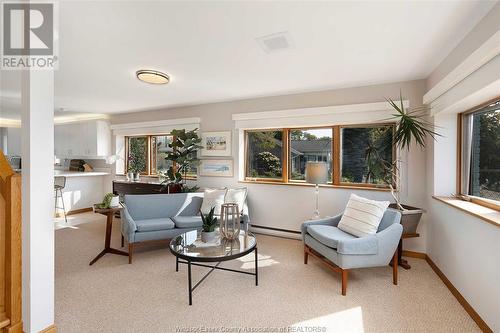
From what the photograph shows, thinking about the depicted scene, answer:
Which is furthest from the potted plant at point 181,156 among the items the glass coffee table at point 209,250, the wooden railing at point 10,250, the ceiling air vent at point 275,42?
the wooden railing at point 10,250

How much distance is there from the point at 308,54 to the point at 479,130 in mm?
1891

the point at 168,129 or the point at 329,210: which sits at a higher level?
the point at 168,129

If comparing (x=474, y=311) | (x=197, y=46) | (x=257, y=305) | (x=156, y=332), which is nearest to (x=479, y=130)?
(x=474, y=311)

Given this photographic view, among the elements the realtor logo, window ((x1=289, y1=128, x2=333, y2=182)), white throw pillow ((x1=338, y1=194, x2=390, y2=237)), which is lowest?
white throw pillow ((x1=338, y1=194, x2=390, y2=237))

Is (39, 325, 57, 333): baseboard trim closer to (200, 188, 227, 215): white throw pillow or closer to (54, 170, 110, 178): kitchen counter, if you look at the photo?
(200, 188, 227, 215): white throw pillow

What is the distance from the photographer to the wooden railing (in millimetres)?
1580

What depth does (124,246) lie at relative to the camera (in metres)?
3.57

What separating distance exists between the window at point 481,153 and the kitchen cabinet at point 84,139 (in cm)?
674

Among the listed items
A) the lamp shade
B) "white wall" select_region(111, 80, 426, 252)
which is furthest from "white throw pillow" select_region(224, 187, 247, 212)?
the lamp shade

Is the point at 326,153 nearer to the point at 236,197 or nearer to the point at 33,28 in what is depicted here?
the point at 236,197

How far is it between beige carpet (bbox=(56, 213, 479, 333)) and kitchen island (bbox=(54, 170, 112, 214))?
2.92m

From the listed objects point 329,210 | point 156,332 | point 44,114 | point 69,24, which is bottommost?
point 156,332

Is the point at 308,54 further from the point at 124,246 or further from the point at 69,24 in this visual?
the point at 124,246

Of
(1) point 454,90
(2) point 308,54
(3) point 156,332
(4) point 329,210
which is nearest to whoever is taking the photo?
(3) point 156,332
